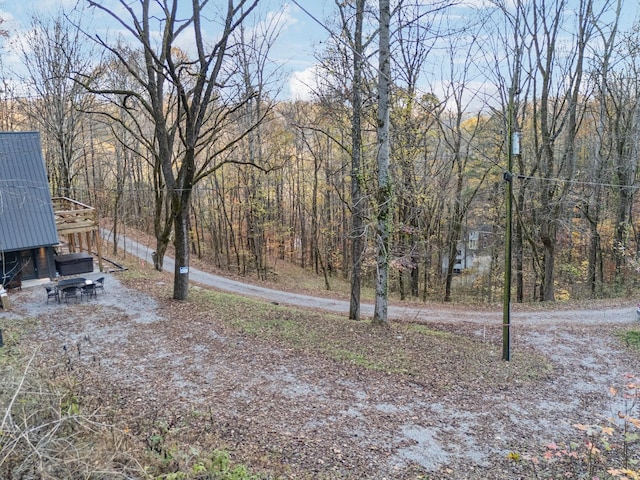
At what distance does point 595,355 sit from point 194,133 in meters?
12.5

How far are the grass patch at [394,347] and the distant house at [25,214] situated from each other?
743cm

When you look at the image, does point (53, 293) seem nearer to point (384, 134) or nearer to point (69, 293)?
point (69, 293)

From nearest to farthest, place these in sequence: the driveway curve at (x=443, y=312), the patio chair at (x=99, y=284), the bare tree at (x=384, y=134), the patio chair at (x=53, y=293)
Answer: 1. the bare tree at (x=384, y=134)
2. the patio chair at (x=53, y=293)
3. the patio chair at (x=99, y=284)
4. the driveway curve at (x=443, y=312)

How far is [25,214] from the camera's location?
14.9 meters

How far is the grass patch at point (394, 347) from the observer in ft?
28.1

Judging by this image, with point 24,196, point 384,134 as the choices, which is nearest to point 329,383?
point 384,134

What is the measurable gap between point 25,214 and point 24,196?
1.09 m

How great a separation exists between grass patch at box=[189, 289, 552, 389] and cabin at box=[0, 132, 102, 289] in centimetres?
742

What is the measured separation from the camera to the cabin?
1447 cm

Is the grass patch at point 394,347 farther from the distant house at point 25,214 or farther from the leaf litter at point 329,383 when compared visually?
the distant house at point 25,214

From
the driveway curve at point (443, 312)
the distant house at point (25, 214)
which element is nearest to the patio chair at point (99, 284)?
the distant house at point (25, 214)

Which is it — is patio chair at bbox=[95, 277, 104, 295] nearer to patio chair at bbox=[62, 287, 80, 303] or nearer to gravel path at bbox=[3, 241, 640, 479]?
patio chair at bbox=[62, 287, 80, 303]

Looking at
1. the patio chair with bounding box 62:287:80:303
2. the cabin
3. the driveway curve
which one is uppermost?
the cabin

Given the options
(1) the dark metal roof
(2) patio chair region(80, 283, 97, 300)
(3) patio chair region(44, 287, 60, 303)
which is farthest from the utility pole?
(1) the dark metal roof
